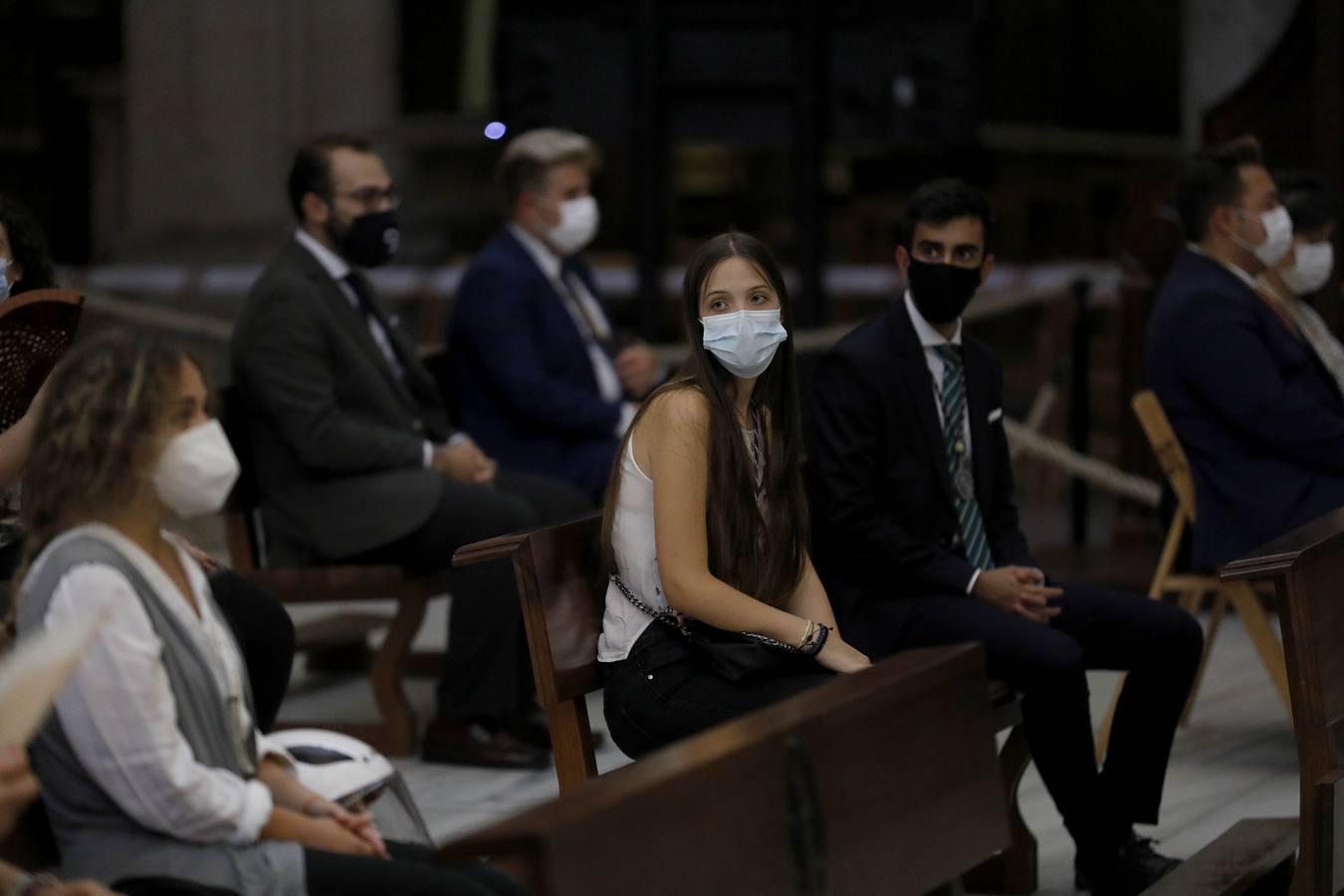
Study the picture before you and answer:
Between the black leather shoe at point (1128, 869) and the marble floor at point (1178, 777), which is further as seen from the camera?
the marble floor at point (1178, 777)

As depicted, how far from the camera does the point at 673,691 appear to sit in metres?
3.99

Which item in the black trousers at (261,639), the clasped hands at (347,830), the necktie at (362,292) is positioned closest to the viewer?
the clasped hands at (347,830)

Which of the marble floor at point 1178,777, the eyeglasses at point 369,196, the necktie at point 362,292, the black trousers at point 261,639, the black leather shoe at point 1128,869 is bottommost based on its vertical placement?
the marble floor at point 1178,777

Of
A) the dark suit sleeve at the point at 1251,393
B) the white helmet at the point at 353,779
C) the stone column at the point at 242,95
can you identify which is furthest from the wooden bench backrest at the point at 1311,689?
the stone column at the point at 242,95

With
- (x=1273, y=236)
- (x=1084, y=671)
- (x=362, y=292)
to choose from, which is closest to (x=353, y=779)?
(x=1084, y=671)

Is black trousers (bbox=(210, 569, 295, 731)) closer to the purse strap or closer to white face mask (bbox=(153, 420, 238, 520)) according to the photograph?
white face mask (bbox=(153, 420, 238, 520))

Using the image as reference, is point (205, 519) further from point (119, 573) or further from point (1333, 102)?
point (119, 573)

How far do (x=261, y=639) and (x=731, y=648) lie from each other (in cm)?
83

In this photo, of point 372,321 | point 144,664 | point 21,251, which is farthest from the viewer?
point 372,321

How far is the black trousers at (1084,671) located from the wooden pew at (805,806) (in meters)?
0.97

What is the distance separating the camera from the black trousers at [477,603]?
5883 millimetres

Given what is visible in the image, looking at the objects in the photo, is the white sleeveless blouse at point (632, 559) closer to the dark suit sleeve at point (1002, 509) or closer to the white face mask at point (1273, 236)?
the dark suit sleeve at point (1002, 509)

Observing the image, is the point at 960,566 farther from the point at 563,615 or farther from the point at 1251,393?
the point at 1251,393

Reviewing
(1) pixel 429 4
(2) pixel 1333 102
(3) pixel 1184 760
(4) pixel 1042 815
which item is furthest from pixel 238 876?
(1) pixel 429 4
